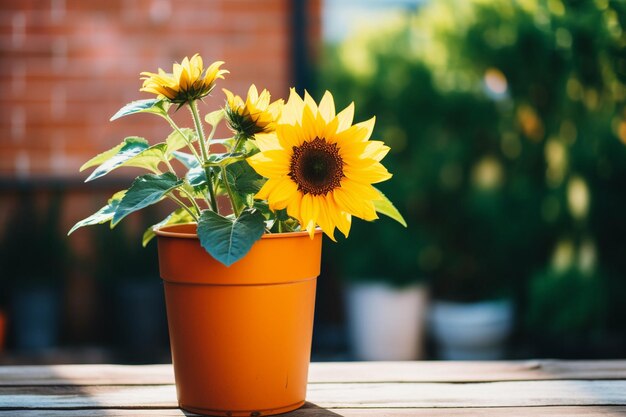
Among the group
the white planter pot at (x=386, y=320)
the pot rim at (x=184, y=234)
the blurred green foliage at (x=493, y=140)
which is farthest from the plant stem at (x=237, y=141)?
the white planter pot at (x=386, y=320)

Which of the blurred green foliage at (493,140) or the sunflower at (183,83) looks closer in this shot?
the sunflower at (183,83)

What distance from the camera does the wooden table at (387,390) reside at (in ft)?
2.89

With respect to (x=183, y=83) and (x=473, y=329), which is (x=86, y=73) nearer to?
(x=473, y=329)

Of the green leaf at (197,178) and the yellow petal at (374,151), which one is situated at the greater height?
the yellow petal at (374,151)

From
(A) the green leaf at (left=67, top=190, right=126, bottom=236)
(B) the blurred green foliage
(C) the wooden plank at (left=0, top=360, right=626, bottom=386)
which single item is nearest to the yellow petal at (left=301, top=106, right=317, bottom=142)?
(A) the green leaf at (left=67, top=190, right=126, bottom=236)

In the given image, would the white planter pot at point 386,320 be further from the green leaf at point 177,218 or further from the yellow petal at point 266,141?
the yellow petal at point 266,141

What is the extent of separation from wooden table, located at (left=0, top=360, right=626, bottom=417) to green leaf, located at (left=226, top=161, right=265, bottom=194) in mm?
248

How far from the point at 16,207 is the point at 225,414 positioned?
2.45 m

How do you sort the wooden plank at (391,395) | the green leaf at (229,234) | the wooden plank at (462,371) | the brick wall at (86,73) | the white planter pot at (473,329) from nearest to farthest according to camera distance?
1. the green leaf at (229,234)
2. the wooden plank at (391,395)
3. the wooden plank at (462,371)
4. the white planter pot at (473,329)
5. the brick wall at (86,73)

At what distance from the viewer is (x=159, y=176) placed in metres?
0.87

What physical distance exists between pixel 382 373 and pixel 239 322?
0.26 m

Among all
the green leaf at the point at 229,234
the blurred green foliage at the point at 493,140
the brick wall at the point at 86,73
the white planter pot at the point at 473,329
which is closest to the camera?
the green leaf at the point at 229,234

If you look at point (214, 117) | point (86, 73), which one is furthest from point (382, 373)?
point (86, 73)

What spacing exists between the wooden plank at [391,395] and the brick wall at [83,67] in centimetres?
231
